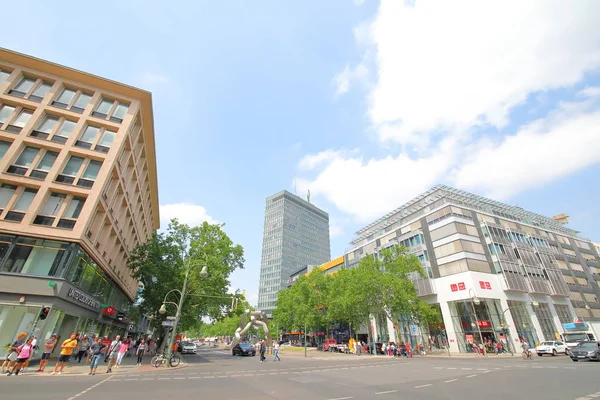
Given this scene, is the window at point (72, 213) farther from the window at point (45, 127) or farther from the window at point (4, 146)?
the window at point (45, 127)

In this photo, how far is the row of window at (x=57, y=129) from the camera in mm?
22938

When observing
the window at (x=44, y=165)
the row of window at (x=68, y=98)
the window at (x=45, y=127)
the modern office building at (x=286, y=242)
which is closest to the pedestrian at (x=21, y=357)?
the window at (x=44, y=165)

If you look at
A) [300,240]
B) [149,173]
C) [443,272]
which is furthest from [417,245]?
[300,240]

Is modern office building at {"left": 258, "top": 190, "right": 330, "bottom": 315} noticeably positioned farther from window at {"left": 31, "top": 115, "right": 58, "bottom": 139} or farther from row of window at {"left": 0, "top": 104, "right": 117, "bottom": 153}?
window at {"left": 31, "top": 115, "right": 58, "bottom": 139}

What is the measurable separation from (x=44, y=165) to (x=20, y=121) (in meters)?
4.81

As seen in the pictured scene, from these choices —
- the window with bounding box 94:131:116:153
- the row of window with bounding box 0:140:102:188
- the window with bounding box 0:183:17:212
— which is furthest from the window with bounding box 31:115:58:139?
the window with bounding box 0:183:17:212

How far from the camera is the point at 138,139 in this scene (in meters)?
32.0

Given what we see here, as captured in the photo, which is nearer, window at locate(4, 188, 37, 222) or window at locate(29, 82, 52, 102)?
window at locate(4, 188, 37, 222)

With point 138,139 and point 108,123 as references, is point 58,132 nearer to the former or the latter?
point 108,123

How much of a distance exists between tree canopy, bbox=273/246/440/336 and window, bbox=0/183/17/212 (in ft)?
125

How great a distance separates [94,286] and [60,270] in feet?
22.8

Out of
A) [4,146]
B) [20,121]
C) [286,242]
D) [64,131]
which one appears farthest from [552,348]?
[286,242]

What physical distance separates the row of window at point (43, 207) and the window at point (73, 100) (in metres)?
8.89

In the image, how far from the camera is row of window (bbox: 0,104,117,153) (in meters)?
22.9
